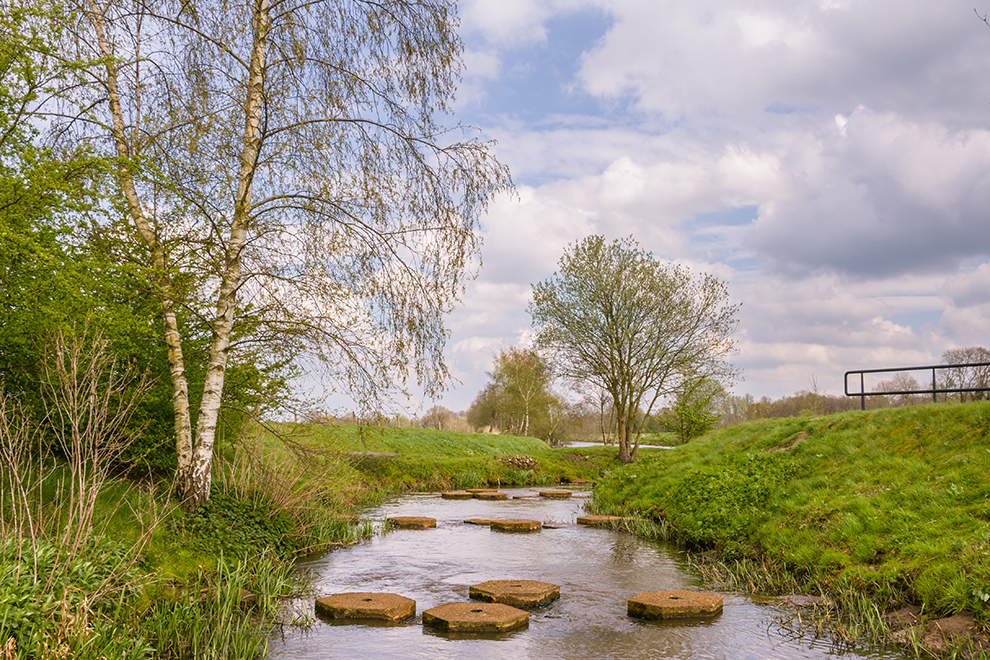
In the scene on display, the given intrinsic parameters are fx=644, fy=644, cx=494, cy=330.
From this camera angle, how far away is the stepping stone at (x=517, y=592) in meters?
7.68

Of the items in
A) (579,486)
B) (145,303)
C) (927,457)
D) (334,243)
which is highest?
(334,243)

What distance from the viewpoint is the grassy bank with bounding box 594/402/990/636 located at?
284 inches

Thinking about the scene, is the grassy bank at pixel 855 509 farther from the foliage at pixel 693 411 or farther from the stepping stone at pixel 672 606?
the foliage at pixel 693 411

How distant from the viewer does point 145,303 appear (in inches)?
368

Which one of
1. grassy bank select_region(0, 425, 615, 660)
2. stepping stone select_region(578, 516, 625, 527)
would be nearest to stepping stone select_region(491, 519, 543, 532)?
stepping stone select_region(578, 516, 625, 527)

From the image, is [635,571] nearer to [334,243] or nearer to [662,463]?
[334,243]

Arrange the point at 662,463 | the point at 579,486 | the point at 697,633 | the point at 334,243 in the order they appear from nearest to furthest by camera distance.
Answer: the point at 697,633, the point at 334,243, the point at 662,463, the point at 579,486

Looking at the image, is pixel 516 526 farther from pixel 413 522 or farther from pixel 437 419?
pixel 437 419

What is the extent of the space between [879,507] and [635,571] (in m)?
3.61

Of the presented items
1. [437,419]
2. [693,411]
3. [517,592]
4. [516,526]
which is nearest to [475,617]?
[517,592]

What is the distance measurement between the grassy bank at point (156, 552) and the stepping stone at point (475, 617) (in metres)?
1.68

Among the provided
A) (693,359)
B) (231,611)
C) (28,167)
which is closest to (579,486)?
(693,359)

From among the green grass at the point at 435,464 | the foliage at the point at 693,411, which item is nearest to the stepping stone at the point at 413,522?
the green grass at the point at 435,464

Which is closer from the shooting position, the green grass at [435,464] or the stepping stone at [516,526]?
the stepping stone at [516,526]
